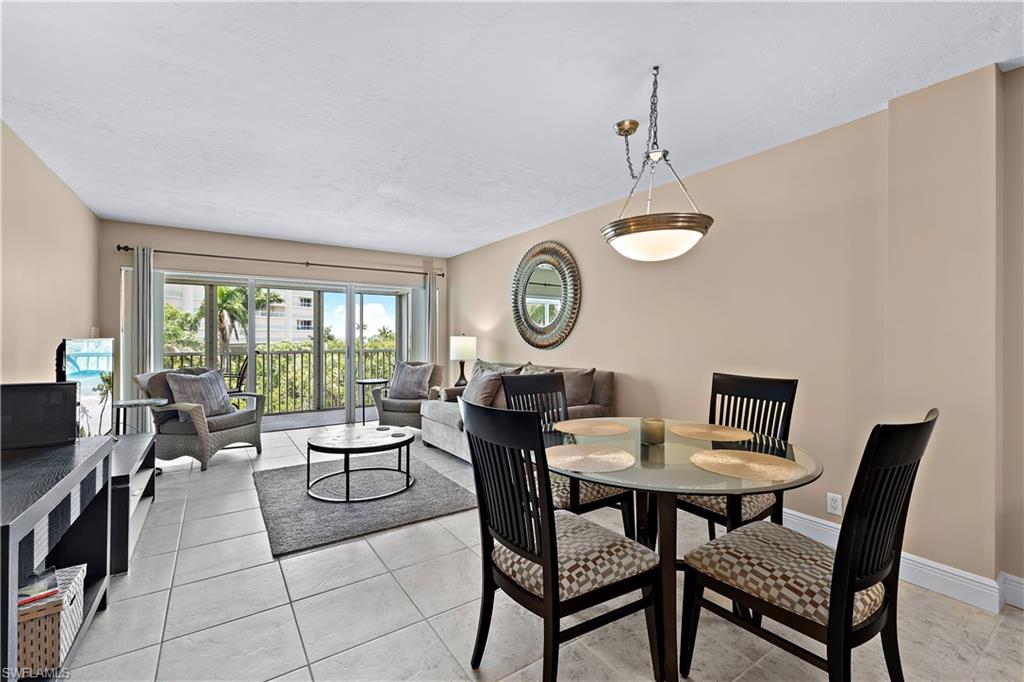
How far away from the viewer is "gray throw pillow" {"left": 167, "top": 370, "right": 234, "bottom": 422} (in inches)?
159

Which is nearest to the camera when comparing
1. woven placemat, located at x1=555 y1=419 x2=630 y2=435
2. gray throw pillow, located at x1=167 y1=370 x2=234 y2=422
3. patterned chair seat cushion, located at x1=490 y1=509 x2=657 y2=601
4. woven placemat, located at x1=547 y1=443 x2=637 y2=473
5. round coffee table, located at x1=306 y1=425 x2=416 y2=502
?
patterned chair seat cushion, located at x1=490 y1=509 x2=657 y2=601

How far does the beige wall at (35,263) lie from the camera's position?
2.63 metres

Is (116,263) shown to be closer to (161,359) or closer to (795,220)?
(161,359)

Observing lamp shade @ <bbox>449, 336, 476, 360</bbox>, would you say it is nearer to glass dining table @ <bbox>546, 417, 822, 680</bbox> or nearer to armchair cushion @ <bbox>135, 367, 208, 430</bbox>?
armchair cushion @ <bbox>135, 367, 208, 430</bbox>

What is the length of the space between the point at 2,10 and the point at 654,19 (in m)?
2.39

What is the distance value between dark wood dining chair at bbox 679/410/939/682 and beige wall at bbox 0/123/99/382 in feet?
12.5

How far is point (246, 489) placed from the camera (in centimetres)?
354

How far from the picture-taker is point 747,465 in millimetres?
1662

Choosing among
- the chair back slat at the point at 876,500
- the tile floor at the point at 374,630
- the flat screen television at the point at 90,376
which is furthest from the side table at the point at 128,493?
the chair back slat at the point at 876,500

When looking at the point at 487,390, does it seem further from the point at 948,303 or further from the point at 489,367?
the point at 948,303

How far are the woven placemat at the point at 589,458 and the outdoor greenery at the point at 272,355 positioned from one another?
5173 millimetres

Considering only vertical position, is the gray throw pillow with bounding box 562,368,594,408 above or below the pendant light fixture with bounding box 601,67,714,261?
below

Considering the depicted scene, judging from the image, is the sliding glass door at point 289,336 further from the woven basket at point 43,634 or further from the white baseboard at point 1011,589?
the white baseboard at point 1011,589

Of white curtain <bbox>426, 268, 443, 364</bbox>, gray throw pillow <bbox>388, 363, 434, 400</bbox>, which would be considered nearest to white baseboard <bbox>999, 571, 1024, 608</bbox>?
gray throw pillow <bbox>388, 363, 434, 400</bbox>
